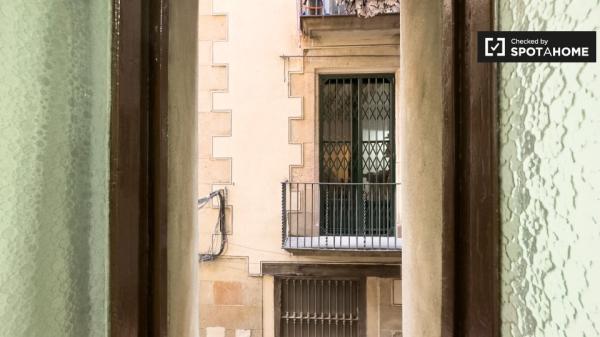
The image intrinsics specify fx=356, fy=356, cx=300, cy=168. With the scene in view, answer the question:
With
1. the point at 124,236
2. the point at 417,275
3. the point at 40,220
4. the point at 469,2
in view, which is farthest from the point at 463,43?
the point at 40,220

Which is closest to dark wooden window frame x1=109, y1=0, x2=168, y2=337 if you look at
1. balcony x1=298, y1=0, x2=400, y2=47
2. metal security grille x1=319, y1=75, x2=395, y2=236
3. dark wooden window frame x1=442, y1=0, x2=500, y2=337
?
dark wooden window frame x1=442, y1=0, x2=500, y2=337

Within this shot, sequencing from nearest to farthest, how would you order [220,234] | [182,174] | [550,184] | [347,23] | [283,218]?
[550,184] → [182,174] → [347,23] → [283,218] → [220,234]

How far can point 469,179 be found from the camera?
0.84m

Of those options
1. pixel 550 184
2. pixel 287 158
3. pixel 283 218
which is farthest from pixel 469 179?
pixel 287 158

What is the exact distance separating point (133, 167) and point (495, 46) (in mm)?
899

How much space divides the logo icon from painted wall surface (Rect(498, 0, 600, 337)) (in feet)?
0.12

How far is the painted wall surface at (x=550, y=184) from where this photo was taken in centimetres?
67

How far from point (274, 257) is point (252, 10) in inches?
138

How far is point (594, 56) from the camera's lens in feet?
2.17

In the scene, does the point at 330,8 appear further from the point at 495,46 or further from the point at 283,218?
the point at 495,46

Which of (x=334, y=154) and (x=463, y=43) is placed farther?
(x=334, y=154)

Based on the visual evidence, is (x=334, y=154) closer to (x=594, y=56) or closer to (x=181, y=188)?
(x=181, y=188)

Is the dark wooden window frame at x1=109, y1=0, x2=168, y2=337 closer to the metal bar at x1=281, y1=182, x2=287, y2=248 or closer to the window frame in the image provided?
the metal bar at x1=281, y1=182, x2=287, y2=248

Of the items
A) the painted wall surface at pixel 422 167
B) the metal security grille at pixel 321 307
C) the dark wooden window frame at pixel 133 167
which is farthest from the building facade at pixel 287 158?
the dark wooden window frame at pixel 133 167
